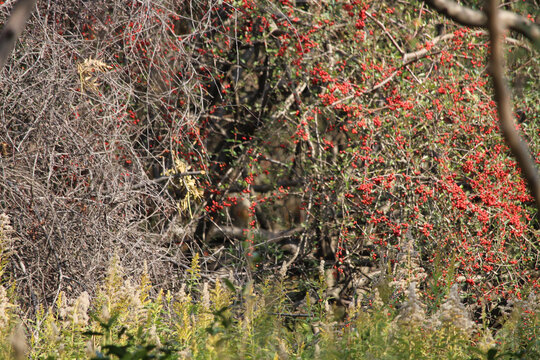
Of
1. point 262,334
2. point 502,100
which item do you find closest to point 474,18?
point 502,100

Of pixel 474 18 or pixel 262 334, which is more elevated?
pixel 474 18

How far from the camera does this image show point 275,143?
23.3 ft

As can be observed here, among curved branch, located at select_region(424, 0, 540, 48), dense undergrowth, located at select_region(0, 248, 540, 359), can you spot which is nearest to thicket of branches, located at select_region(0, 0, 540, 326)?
dense undergrowth, located at select_region(0, 248, 540, 359)

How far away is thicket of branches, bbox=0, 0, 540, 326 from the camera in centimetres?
443

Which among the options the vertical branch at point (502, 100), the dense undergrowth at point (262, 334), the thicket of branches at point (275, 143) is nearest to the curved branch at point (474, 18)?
the vertical branch at point (502, 100)

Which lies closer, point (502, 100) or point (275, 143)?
point (502, 100)

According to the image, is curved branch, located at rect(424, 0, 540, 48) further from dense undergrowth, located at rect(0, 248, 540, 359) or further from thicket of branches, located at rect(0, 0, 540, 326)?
thicket of branches, located at rect(0, 0, 540, 326)

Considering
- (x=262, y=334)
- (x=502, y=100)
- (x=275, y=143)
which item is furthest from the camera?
(x=275, y=143)

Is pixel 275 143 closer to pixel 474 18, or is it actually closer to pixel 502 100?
pixel 474 18

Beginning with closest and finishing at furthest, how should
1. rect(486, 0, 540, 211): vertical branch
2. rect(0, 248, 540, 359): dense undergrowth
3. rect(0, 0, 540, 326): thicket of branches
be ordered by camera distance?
rect(486, 0, 540, 211): vertical branch < rect(0, 248, 540, 359): dense undergrowth < rect(0, 0, 540, 326): thicket of branches

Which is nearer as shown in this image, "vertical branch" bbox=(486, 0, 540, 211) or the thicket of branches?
"vertical branch" bbox=(486, 0, 540, 211)

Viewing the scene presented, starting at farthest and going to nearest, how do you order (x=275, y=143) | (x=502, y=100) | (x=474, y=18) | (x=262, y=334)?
(x=275, y=143) → (x=262, y=334) → (x=474, y=18) → (x=502, y=100)

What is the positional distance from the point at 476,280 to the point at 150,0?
386 cm

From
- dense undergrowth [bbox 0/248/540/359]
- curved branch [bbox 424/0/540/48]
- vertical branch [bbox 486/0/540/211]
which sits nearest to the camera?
vertical branch [bbox 486/0/540/211]
